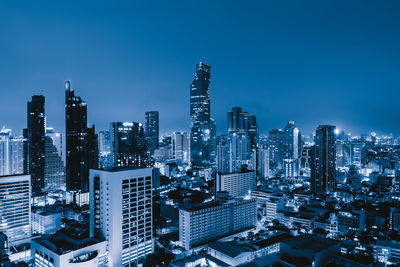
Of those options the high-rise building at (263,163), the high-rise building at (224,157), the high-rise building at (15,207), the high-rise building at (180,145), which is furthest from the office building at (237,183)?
the high-rise building at (180,145)

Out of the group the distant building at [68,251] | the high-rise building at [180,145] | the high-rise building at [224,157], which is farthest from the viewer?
the high-rise building at [180,145]

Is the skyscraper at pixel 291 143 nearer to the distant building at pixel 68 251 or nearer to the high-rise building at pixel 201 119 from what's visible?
the high-rise building at pixel 201 119

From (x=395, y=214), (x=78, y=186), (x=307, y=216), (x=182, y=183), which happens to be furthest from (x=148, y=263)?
(x=78, y=186)

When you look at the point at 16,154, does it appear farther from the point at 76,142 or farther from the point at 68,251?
the point at 68,251

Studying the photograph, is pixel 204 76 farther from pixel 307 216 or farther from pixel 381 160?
pixel 307 216

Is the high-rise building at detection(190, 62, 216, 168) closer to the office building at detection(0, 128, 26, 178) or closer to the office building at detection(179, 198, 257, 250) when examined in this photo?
the office building at detection(0, 128, 26, 178)

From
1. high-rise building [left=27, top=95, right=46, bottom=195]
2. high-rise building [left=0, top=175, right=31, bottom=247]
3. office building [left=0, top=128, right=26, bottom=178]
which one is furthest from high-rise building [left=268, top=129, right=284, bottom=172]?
high-rise building [left=0, top=175, right=31, bottom=247]

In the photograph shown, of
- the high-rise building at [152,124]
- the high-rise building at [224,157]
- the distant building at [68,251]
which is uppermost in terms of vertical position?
the high-rise building at [152,124]
